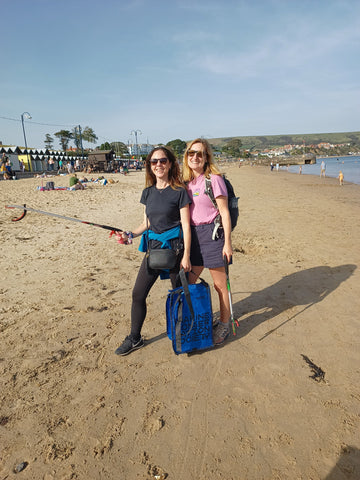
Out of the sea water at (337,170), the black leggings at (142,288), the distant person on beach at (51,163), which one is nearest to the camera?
the black leggings at (142,288)

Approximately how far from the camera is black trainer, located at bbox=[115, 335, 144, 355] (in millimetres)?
3021

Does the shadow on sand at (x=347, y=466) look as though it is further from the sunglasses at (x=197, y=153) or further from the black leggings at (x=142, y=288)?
the sunglasses at (x=197, y=153)

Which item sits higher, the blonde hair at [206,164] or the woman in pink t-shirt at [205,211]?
the blonde hair at [206,164]

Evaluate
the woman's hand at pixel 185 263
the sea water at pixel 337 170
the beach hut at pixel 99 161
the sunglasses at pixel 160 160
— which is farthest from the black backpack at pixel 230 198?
the beach hut at pixel 99 161

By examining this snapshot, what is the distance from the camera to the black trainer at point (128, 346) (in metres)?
3.02

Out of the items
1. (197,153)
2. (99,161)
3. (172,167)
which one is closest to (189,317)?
(172,167)

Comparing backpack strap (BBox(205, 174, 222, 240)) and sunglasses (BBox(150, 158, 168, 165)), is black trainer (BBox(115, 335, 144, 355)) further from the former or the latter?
sunglasses (BBox(150, 158, 168, 165))

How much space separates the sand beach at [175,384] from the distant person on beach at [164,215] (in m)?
0.76

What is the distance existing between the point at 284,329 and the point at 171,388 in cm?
164

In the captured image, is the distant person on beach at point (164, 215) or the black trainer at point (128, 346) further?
the black trainer at point (128, 346)

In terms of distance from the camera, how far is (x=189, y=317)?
2.87 meters

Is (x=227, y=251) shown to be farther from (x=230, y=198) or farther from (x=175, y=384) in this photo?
(x=175, y=384)

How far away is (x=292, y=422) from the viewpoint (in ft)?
7.14

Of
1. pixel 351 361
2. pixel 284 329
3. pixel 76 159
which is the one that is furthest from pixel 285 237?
pixel 76 159
